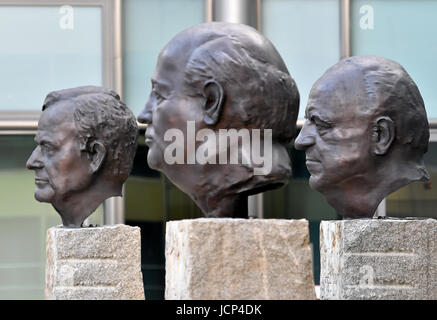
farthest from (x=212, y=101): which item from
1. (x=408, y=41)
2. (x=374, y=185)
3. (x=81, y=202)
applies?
(x=408, y=41)

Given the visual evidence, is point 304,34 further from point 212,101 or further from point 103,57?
point 212,101

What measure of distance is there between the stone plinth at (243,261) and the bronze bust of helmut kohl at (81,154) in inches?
82.2

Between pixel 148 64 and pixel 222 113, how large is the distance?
5.19 m

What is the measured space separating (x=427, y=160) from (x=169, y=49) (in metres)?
5.37

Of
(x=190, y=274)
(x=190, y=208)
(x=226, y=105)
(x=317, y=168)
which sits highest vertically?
(x=226, y=105)

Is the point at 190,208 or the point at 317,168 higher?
the point at 317,168

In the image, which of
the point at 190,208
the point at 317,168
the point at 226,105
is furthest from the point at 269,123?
the point at 190,208

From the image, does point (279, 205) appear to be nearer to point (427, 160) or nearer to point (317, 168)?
point (427, 160)

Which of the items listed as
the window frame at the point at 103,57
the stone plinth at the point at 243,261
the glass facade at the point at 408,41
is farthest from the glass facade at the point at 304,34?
the stone plinth at the point at 243,261

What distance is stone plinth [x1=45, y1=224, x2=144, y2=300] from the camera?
688cm

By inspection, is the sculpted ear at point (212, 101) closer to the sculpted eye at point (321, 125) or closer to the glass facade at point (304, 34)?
the sculpted eye at point (321, 125)

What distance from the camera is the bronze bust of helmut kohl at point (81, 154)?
7.27 meters

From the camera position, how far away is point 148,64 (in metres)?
10.9
